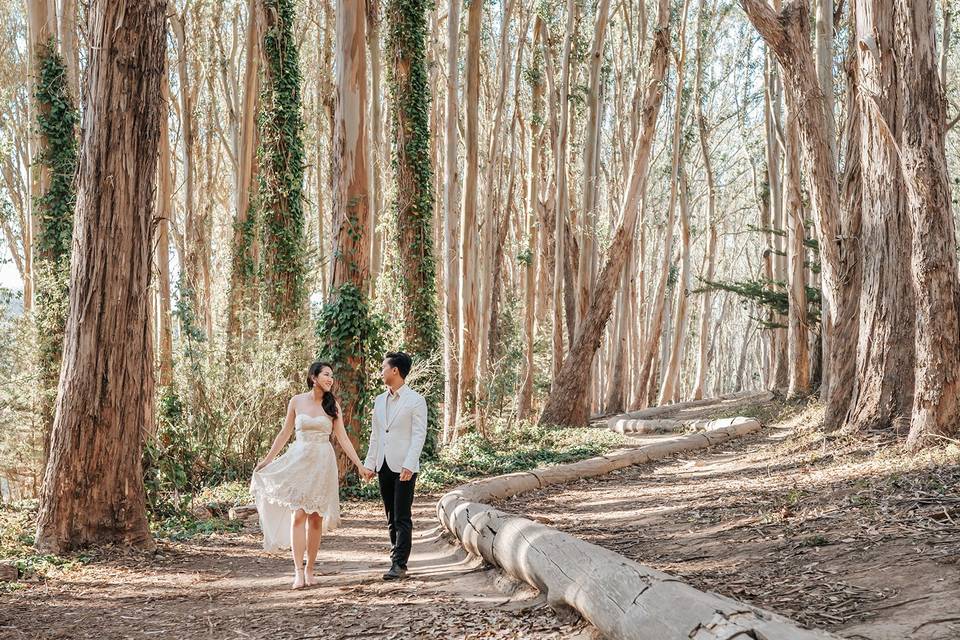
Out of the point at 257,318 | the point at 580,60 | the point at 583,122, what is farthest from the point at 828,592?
the point at 583,122

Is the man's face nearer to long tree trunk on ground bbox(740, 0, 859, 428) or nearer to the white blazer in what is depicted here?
the white blazer

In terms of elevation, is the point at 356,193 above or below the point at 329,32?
below

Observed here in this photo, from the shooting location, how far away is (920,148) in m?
7.65

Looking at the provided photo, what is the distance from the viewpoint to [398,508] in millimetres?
6191

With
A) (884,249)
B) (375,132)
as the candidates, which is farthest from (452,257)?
(884,249)

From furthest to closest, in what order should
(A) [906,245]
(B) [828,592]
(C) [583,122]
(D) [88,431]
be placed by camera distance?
(C) [583,122]
(A) [906,245]
(D) [88,431]
(B) [828,592]

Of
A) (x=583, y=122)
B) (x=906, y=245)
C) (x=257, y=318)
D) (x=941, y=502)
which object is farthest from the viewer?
(x=583, y=122)

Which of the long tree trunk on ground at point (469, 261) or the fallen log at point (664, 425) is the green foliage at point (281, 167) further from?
the fallen log at point (664, 425)

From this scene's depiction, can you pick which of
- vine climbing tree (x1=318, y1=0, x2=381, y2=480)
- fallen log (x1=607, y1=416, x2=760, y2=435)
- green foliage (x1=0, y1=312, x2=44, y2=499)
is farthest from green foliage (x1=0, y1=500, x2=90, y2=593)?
fallen log (x1=607, y1=416, x2=760, y2=435)

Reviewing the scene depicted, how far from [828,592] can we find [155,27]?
7.07 m

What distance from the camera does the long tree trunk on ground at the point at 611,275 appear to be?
57.2 feet

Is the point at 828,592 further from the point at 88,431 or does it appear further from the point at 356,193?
the point at 356,193

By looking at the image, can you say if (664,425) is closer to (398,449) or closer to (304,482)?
(398,449)

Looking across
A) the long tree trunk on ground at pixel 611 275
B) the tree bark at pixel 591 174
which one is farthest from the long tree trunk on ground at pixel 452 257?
the tree bark at pixel 591 174
